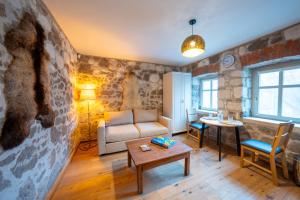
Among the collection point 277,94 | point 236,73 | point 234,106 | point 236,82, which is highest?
point 236,73

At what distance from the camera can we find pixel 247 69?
7.98 feet

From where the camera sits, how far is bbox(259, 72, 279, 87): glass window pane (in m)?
2.14

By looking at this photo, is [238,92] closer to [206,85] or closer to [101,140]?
[206,85]

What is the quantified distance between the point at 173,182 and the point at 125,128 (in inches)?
59.8

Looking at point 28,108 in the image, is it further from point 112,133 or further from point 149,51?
point 149,51

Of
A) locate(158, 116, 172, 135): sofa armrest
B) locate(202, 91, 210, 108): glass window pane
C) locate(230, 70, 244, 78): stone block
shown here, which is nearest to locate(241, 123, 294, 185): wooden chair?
locate(230, 70, 244, 78): stone block

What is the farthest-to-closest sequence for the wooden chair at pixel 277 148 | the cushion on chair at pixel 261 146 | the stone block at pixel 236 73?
the stone block at pixel 236 73 < the cushion on chair at pixel 261 146 < the wooden chair at pixel 277 148

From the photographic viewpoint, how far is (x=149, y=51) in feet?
9.00

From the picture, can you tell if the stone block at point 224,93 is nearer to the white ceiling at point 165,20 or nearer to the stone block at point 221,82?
the stone block at point 221,82

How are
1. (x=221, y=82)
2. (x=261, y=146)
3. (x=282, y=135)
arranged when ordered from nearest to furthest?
(x=282, y=135), (x=261, y=146), (x=221, y=82)

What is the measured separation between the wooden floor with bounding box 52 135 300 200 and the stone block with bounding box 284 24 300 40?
2.09 meters

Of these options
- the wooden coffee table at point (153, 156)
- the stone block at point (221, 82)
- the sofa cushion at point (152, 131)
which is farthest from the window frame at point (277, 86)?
the sofa cushion at point (152, 131)

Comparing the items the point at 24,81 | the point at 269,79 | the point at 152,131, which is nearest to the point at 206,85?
the point at 269,79

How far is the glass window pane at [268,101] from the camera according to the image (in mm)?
2154
